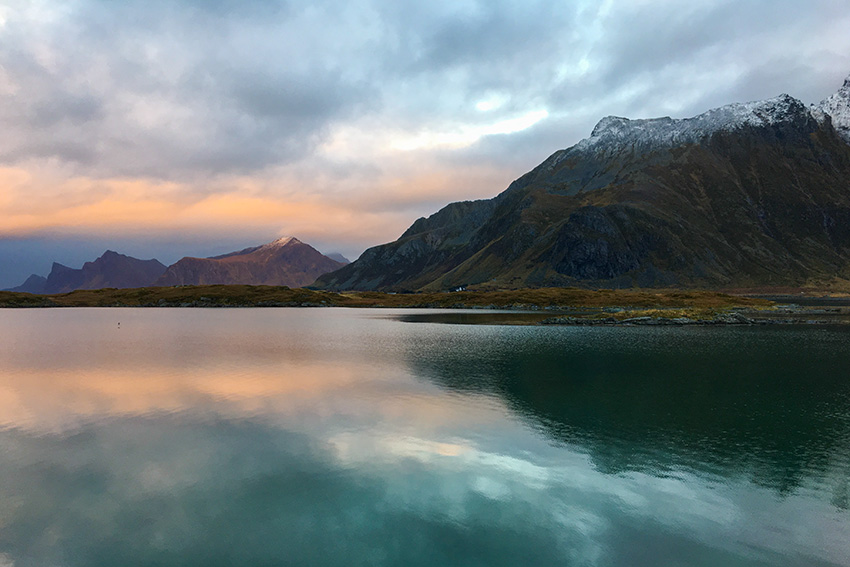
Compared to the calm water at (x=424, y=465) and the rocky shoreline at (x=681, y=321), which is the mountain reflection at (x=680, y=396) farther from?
the rocky shoreline at (x=681, y=321)

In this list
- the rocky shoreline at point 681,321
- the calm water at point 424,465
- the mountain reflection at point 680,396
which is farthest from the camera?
the rocky shoreline at point 681,321

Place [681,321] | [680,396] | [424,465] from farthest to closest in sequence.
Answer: [681,321] → [680,396] → [424,465]

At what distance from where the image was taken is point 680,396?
4544 centimetres

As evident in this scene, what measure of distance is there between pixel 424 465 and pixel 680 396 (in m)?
30.5

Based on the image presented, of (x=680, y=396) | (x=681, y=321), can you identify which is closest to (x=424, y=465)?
(x=680, y=396)

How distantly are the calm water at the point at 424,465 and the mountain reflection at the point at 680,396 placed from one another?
0.28 m

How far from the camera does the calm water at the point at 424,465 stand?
19.1 meters

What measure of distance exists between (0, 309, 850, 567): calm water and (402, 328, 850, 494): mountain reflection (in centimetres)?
28

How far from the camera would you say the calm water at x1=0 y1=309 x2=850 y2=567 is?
19.1m

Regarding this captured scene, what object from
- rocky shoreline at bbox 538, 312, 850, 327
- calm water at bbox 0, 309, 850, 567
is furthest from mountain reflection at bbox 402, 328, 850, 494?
rocky shoreline at bbox 538, 312, 850, 327

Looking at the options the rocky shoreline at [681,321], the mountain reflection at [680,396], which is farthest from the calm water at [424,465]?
the rocky shoreline at [681,321]

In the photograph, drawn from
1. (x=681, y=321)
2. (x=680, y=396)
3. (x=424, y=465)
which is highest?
(x=424, y=465)

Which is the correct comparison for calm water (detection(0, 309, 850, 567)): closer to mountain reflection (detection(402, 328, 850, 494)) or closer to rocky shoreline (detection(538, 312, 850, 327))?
mountain reflection (detection(402, 328, 850, 494))

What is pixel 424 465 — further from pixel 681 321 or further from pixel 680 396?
pixel 681 321
